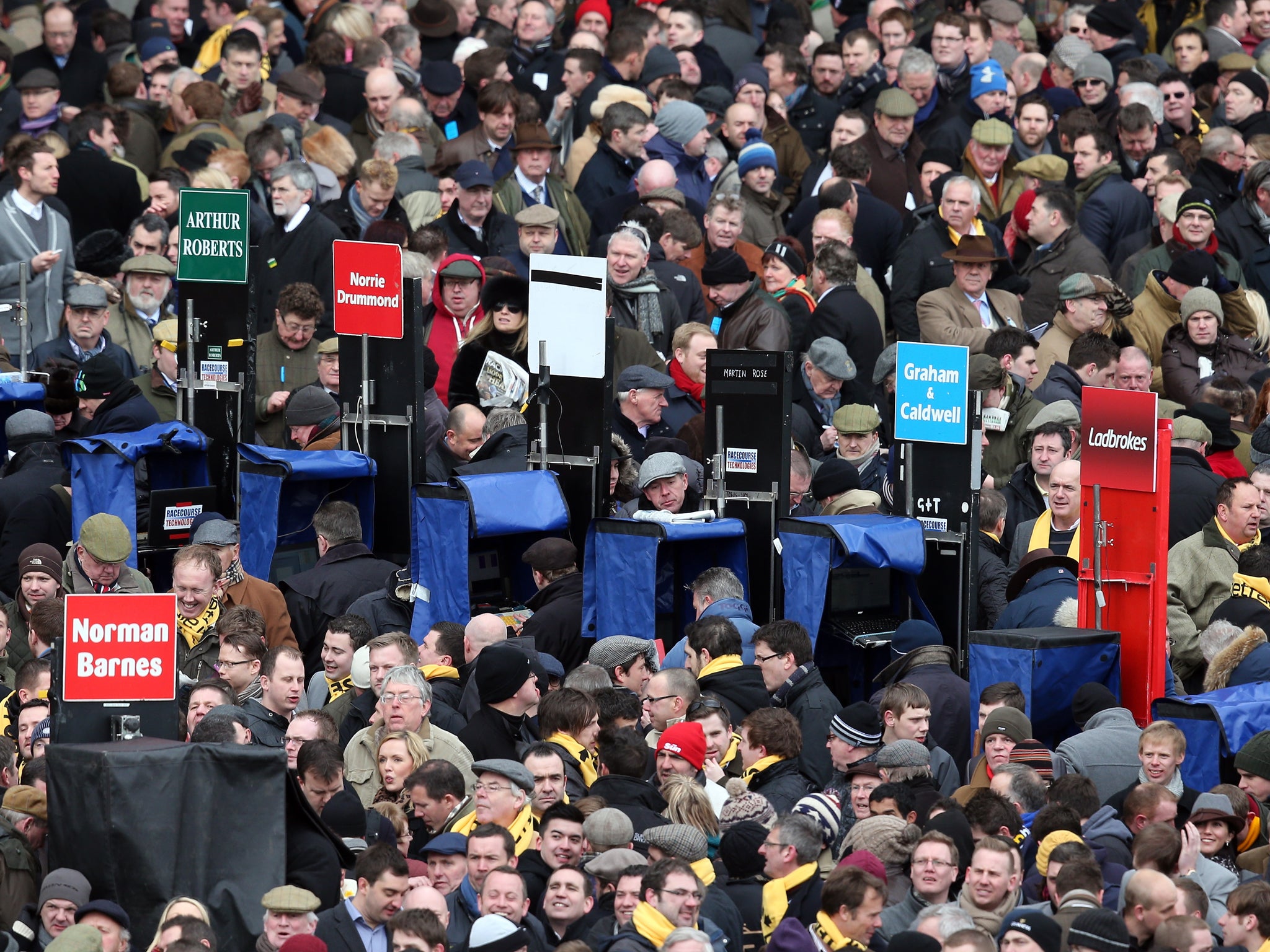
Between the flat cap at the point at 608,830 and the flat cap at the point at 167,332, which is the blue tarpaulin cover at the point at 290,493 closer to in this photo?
the flat cap at the point at 167,332

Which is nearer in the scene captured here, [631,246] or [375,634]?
[375,634]

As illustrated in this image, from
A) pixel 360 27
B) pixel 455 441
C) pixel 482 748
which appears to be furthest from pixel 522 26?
pixel 482 748

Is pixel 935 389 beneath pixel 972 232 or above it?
beneath

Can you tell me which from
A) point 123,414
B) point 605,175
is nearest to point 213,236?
point 123,414

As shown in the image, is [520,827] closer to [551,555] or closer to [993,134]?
[551,555]

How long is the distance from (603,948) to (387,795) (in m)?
1.86

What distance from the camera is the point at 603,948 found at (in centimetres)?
832

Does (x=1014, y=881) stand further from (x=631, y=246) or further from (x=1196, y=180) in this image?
(x=1196, y=180)

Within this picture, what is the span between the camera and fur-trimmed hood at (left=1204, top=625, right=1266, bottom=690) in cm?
1081

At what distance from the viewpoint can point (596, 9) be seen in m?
19.3

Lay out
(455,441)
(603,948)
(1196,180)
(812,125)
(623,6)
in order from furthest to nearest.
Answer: (623,6), (812,125), (1196,180), (455,441), (603,948)

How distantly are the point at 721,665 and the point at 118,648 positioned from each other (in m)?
3.08

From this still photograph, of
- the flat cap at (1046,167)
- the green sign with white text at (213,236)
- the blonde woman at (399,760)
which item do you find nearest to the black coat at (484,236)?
the green sign with white text at (213,236)

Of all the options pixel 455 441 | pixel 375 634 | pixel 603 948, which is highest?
pixel 455 441
